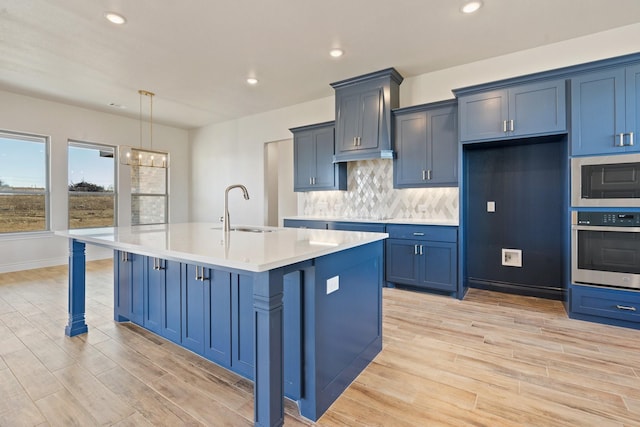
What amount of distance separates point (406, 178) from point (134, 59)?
370 centimetres

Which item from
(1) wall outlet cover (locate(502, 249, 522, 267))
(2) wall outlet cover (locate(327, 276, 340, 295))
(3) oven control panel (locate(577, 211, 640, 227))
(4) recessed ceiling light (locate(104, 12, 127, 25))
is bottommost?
(1) wall outlet cover (locate(502, 249, 522, 267))

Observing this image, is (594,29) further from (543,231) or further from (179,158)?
(179,158)

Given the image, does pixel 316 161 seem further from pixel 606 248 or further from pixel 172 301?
pixel 606 248

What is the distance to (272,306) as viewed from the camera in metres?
1.42

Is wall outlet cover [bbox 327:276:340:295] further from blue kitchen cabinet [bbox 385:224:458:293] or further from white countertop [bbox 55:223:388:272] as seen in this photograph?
blue kitchen cabinet [bbox 385:224:458:293]

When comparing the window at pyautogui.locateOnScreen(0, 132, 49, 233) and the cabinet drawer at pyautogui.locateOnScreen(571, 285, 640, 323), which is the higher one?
the window at pyautogui.locateOnScreen(0, 132, 49, 233)

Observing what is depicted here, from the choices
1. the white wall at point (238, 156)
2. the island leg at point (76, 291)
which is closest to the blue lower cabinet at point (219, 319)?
the island leg at point (76, 291)

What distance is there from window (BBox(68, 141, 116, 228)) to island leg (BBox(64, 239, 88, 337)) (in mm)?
4057

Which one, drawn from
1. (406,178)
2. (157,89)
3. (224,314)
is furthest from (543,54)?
(157,89)

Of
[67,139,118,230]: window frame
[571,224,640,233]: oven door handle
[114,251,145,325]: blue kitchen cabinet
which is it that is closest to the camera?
[114,251,145,325]: blue kitchen cabinet

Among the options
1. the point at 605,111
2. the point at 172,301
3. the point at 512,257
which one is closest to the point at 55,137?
the point at 172,301

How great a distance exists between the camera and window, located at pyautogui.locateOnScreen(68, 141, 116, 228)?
5.97m

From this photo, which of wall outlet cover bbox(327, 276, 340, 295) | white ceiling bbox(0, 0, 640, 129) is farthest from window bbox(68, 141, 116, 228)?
wall outlet cover bbox(327, 276, 340, 295)

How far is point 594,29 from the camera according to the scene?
3227 millimetres
